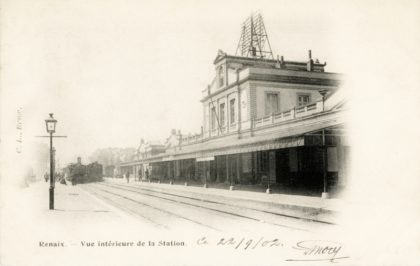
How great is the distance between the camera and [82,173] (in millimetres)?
37219

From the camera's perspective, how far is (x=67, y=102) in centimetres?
914

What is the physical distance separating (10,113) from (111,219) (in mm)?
3046

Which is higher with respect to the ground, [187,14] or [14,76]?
[187,14]

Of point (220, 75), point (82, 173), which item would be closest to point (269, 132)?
point (220, 75)

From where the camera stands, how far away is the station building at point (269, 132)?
15.2 meters

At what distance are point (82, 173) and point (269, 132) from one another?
21.2m

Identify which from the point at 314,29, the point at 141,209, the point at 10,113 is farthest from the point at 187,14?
the point at 141,209

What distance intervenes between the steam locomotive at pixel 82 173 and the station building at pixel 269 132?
6.31 m

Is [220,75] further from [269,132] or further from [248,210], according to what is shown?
[248,210]

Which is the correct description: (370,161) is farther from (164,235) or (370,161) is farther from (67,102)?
(67,102)

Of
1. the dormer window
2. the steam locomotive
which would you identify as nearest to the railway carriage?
the steam locomotive
